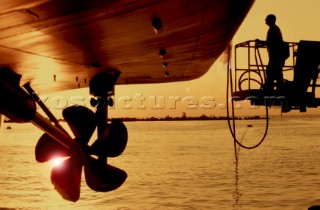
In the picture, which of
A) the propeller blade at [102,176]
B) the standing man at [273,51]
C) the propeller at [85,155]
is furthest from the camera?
the standing man at [273,51]

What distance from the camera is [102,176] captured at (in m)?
8.75

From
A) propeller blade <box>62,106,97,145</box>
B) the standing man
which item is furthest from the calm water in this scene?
propeller blade <box>62,106,97,145</box>

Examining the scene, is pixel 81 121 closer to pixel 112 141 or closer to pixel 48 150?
pixel 112 141

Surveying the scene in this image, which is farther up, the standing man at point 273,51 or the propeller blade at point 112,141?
the standing man at point 273,51

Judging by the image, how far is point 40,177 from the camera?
132ft

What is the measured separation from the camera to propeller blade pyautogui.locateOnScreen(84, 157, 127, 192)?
8.66m

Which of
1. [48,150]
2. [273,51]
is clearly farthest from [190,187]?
[48,150]

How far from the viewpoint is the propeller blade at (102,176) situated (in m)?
8.66

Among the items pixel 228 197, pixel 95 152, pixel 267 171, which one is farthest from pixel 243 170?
pixel 95 152

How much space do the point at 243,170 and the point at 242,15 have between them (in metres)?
38.4

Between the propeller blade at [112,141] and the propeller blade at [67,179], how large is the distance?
0.52 metres

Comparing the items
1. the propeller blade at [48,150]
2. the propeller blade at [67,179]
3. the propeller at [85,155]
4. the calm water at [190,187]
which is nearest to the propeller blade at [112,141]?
the propeller at [85,155]

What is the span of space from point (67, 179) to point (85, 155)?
610 millimetres

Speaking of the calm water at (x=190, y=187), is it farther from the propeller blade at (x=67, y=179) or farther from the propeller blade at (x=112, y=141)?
the propeller blade at (x=67, y=179)
